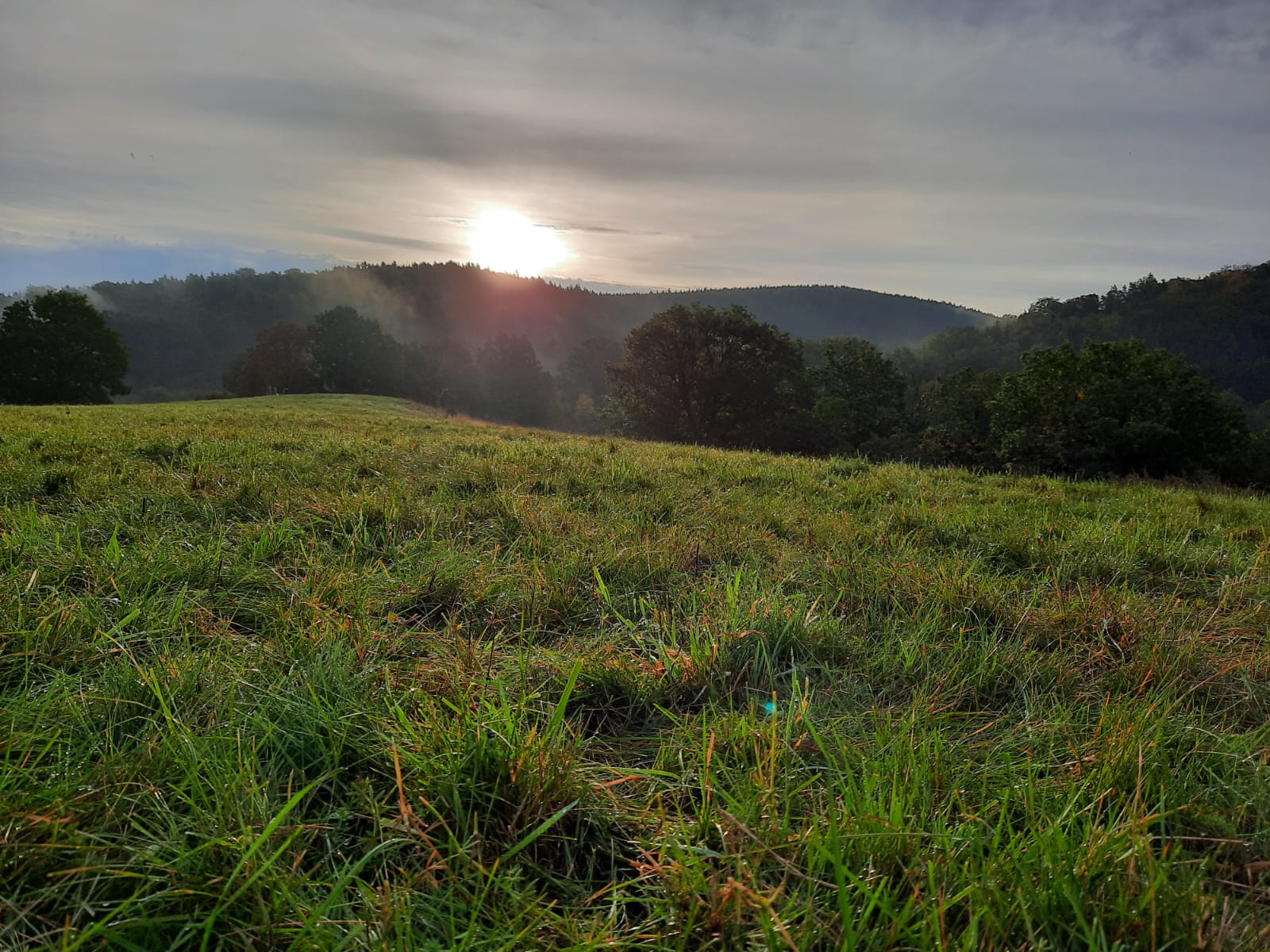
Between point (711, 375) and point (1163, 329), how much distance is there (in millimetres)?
127740

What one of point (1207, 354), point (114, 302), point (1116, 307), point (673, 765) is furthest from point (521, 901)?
point (114, 302)

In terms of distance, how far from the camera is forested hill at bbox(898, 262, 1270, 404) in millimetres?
110500

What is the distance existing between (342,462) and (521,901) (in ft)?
19.4

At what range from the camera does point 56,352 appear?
46.9 metres

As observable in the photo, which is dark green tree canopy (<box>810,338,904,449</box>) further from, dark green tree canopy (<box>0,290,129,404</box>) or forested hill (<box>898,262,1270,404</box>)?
forested hill (<box>898,262,1270,404</box>)

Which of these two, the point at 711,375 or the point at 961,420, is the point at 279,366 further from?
the point at 961,420

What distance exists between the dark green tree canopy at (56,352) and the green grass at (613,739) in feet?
195

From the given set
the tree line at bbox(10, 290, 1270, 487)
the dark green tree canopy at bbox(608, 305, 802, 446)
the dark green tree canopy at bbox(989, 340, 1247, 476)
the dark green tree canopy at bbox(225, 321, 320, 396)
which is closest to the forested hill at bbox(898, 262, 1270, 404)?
the tree line at bbox(10, 290, 1270, 487)

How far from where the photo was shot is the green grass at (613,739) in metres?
1.25

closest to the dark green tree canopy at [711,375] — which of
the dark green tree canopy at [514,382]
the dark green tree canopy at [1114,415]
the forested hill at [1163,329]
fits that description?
the dark green tree canopy at [1114,415]

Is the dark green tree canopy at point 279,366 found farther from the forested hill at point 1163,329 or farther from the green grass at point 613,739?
the forested hill at point 1163,329

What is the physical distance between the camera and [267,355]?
232 feet

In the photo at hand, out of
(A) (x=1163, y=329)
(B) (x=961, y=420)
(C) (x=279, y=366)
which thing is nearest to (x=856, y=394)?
(B) (x=961, y=420)

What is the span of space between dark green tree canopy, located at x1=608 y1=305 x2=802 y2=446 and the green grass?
4134 centimetres
